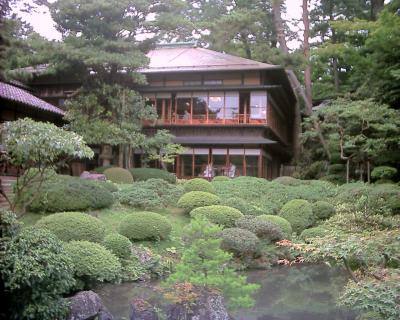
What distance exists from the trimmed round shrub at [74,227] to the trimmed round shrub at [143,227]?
4.84 feet

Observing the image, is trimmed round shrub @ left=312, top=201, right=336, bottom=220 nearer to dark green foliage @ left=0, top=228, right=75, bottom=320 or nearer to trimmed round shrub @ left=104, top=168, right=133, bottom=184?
trimmed round shrub @ left=104, top=168, right=133, bottom=184

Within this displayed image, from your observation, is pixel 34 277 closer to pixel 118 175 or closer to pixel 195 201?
pixel 195 201

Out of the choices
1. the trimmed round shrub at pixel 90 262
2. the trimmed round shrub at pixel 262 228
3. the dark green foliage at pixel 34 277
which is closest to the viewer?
the dark green foliage at pixel 34 277

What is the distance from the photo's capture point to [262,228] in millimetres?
15062

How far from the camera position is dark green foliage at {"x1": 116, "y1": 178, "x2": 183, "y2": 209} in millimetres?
17156

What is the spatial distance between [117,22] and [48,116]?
6.41 meters

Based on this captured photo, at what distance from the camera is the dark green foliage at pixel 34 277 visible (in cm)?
689

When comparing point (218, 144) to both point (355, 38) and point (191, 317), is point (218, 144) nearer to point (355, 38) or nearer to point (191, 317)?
point (355, 38)

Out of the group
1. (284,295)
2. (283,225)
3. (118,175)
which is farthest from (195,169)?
(284,295)

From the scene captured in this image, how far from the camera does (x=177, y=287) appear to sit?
7023 mm

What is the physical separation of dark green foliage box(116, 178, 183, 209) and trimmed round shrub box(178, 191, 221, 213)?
0.88 meters

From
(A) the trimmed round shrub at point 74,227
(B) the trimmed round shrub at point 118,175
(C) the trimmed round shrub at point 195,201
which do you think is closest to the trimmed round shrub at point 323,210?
(C) the trimmed round shrub at point 195,201

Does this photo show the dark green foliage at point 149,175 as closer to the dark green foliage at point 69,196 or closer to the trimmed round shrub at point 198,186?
the trimmed round shrub at point 198,186

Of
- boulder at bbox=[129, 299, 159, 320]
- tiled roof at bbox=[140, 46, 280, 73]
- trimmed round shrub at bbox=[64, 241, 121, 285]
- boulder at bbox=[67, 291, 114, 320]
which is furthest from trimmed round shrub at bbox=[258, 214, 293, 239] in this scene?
tiled roof at bbox=[140, 46, 280, 73]
